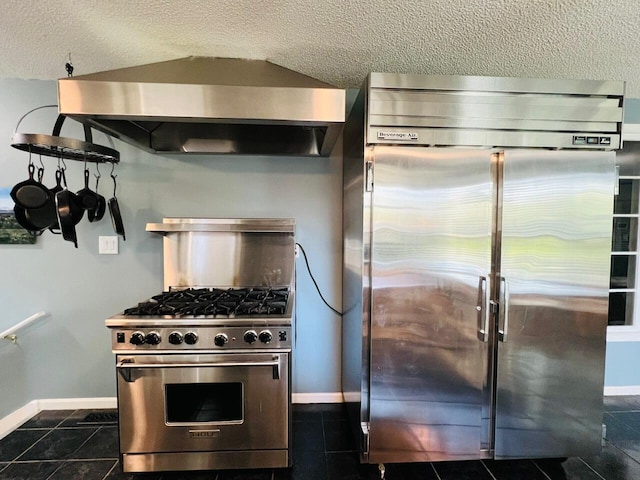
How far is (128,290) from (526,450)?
8.61 feet

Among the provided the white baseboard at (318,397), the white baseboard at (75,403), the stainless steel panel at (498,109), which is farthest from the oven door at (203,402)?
the stainless steel panel at (498,109)

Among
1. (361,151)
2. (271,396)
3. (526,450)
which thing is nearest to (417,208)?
(361,151)

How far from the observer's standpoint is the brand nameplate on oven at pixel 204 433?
1.67m

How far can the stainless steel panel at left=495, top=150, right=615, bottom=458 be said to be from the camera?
5.51 ft

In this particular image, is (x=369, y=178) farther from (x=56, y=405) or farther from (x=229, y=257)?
(x=56, y=405)

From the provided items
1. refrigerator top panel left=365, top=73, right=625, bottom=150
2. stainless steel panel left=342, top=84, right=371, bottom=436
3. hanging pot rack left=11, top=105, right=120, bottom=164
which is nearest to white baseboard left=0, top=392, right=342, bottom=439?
stainless steel panel left=342, top=84, right=371, bottom=436

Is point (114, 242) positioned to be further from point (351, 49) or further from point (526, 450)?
point (526, 450)

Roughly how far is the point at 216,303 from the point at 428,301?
1.13 m

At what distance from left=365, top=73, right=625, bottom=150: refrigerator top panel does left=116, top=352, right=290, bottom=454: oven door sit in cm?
129

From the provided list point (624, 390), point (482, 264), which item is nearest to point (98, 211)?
point (482, 264)

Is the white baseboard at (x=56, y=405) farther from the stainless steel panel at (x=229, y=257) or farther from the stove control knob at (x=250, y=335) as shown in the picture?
the stove control knob at (x=250, y=335)

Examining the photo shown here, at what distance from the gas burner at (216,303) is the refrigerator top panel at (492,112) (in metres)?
1.01

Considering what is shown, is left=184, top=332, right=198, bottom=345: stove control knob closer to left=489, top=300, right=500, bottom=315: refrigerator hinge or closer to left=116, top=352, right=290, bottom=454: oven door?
left=116, top=352, right=290, bottom=454: oven door

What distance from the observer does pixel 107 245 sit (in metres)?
2.27
